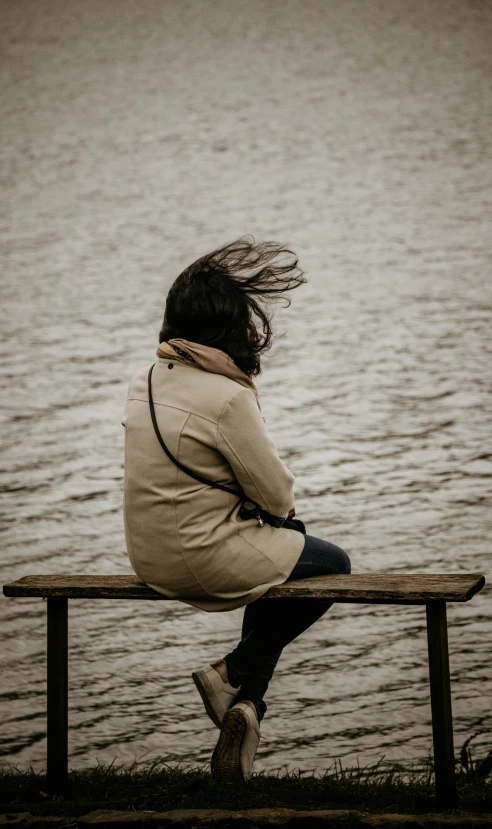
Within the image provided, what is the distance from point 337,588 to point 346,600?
0.11ft

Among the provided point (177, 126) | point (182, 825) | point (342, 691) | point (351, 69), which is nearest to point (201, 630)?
point (342, 691)

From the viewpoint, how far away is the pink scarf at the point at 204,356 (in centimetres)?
238

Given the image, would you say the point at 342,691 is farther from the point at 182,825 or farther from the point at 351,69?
the point at 351,69

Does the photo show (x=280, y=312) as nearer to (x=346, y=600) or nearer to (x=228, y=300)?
(x=228, y=300)

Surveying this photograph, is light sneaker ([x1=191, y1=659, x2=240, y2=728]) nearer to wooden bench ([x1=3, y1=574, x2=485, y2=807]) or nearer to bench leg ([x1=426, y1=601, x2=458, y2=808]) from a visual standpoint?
wooden bench ([x1=3, y1=574, x2=485, y2=807])

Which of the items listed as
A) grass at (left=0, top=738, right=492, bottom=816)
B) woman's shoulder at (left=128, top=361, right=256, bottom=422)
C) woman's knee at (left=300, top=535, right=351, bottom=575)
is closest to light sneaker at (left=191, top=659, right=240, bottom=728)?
grass at (left=0, top=738, right=492, bottom=816)

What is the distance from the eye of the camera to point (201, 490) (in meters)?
2.36

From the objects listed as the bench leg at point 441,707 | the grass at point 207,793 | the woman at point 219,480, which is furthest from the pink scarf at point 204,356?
the grass at point 207,793

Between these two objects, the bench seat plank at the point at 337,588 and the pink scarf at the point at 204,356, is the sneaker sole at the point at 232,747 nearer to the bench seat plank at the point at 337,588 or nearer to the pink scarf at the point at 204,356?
the bench seat plank at the point at 337,588

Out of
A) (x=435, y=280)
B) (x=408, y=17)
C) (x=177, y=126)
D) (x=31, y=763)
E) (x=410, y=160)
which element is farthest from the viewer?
(x=408, y=17)

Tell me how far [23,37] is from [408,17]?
17.7ft

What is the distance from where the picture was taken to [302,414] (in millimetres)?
7332

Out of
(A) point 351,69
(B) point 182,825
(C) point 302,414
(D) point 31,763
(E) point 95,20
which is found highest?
(E) point 95,20

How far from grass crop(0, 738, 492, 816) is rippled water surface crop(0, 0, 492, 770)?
19.1 inches
